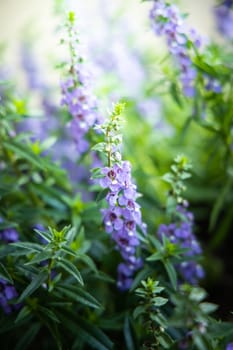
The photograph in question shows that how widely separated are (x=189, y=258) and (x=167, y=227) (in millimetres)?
145

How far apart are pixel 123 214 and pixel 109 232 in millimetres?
95

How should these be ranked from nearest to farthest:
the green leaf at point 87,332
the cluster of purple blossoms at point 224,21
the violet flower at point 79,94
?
the green leaf at point 87,332
the violet flower at point 79,94
the cluster of purple blossoms at point 224,21

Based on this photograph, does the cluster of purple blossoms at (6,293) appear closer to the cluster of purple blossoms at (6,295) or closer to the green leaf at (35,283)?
the cluster of purple blossoms at (6,295)

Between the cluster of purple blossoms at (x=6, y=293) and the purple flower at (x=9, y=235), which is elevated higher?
the purple flower at (x=9, y=235)

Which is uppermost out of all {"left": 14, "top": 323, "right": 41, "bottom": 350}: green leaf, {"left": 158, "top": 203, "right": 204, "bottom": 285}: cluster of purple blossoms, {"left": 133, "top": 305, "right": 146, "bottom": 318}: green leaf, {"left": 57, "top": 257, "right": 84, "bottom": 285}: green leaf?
{"left": 158, "top": 203, "right": 204, "bottom": 285}: cluster of purple blossoms

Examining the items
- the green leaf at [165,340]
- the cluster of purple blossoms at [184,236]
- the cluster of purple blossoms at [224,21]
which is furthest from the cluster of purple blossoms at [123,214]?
the cluster of purple blossoms at [224,21]

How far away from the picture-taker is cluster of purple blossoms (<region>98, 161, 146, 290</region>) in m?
1.06

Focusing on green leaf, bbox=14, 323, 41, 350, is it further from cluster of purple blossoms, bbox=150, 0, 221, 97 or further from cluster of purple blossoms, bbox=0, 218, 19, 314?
cluster of purple blossoms, bbox=150, 0, 221, 97

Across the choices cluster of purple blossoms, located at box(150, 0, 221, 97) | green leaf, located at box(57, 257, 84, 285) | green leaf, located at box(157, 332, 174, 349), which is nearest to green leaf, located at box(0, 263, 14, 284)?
green leaf, located at box(57, 257, 84, 285)

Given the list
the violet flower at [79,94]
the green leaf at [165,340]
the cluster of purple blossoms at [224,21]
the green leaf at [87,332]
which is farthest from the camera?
the cluster of purple blossoms at [224,21]

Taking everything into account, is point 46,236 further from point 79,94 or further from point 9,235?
point 79,94

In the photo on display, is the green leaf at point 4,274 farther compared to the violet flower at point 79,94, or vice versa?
the violet flower at point 79,94

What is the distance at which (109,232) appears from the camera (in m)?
1.20

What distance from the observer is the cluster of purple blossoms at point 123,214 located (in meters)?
1.06
